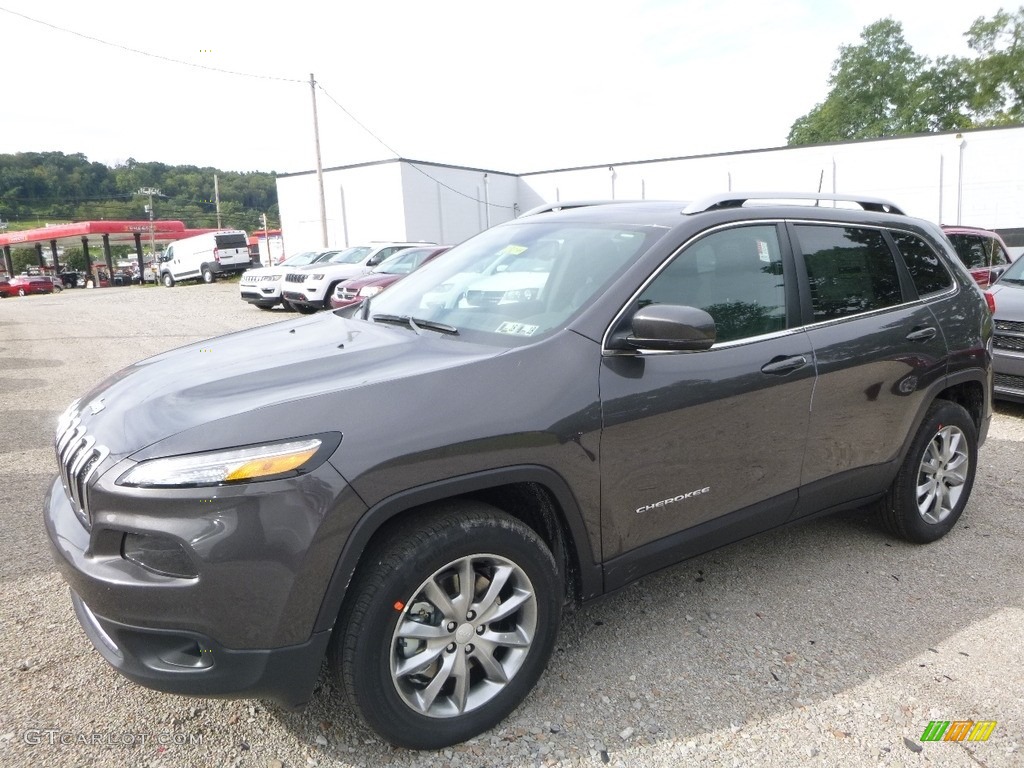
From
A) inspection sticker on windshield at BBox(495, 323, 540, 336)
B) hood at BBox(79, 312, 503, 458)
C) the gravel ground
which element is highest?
inspection sticker on windshield at BBox(495, 323, 540, 336)

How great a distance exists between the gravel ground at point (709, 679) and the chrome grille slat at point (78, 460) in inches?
30.1

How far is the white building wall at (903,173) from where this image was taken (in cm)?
2859

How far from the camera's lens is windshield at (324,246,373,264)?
16281 millimetres

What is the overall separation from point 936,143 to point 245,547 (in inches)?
1335

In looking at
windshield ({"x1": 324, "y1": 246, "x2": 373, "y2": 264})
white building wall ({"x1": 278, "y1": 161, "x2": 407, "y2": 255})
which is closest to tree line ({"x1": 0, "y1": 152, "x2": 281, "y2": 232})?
white building wall ({"x1": 278, "y1": 161, "x2": 407, "y2": 255})

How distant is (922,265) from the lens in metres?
3.85

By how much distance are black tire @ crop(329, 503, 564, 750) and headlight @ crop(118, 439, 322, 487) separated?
0.40 metres

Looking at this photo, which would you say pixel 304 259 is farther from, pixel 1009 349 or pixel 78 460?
pixel 78 460

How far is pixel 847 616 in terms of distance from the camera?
10.5ft

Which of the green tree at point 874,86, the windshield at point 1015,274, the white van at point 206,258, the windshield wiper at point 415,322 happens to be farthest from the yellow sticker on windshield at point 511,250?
the green tree at point 874,86

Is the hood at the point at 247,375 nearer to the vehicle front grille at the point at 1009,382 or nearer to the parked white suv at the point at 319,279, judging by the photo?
the vehicle front grille at the point at 1009,382

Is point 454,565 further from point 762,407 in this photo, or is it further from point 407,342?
point 762,407

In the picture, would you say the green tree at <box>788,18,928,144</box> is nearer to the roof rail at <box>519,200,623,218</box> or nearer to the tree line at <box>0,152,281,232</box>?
the tree line at <box>0,152,281,232</box>

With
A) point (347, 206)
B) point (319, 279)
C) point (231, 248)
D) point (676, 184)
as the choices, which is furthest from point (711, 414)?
point (347, 206)
